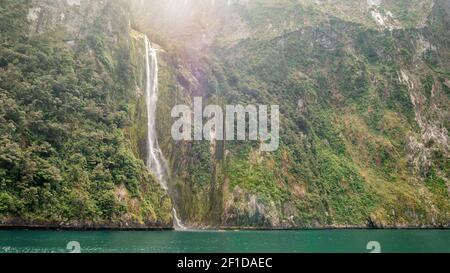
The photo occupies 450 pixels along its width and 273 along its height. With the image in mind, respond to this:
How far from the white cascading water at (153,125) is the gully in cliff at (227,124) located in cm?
489

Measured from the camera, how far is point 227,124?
116000mm

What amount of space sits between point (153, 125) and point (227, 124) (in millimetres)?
17013

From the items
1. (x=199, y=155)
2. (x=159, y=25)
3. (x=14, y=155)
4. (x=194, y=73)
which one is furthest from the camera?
(x=159, y=25)

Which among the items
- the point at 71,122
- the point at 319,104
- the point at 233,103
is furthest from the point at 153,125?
the point at 319,104

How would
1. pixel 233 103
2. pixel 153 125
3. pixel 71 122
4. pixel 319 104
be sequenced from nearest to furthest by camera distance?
pixel 71 122 → pixel 153 125 → pixel 233 103 → pixel 319 104

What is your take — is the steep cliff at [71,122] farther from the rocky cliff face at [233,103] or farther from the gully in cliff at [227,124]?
the gully in cliff at [227,124]

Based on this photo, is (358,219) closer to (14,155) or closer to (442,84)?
(442,84)

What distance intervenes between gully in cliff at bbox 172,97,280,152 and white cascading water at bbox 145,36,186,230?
4889 mm

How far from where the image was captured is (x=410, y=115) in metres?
142

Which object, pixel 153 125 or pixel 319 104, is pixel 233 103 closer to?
pixel 153 125

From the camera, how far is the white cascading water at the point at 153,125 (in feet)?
326

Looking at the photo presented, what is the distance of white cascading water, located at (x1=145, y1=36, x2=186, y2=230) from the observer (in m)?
99.4
